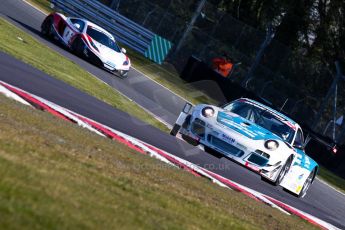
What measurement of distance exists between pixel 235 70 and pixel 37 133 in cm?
2398

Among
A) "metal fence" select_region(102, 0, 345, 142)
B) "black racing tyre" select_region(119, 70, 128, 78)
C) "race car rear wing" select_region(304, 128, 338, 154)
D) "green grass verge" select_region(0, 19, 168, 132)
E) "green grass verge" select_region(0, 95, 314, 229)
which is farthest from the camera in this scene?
"metal fence" select_region(102, 0, 345, 142)

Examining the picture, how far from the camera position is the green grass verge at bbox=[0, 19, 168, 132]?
16297 millimetres

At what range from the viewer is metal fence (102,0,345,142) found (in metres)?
28.2

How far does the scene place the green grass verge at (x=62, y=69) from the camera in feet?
53.5

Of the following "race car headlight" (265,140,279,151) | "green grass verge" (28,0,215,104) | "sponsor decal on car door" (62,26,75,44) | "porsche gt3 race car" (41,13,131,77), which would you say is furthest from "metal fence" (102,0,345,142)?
"race car headlight" (265,140,279,151)

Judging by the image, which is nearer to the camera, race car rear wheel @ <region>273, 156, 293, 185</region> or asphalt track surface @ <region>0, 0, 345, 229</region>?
asphalt track surface @ <region>0, 0, 345, 229</region>

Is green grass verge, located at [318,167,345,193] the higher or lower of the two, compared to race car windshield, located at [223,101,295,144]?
lower

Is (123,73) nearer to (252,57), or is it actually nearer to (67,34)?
(67,34)

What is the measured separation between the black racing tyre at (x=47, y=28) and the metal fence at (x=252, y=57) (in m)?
9.12

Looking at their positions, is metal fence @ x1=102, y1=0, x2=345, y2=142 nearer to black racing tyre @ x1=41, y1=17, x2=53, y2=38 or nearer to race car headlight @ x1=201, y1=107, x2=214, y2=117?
Answer: black racing tyre @ x1=41, y1=17, x2=53, y2=38

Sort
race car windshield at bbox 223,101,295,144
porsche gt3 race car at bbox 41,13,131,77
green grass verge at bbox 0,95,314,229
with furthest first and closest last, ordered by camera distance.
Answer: porsche gt3 race car at bbox 41,13,131,77 < race car windshield at bbox 223,101,295,144 < green grass verge at bbox 0,95,314,229

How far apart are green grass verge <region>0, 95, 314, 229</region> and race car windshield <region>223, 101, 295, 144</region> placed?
3434 millimetres

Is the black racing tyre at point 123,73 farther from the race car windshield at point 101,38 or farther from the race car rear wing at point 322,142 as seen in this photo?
the race car rear wing at point 322,142

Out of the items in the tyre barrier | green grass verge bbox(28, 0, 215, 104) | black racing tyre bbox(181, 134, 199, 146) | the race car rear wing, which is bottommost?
green grass verge bbox(28, 0, 215, 104)
